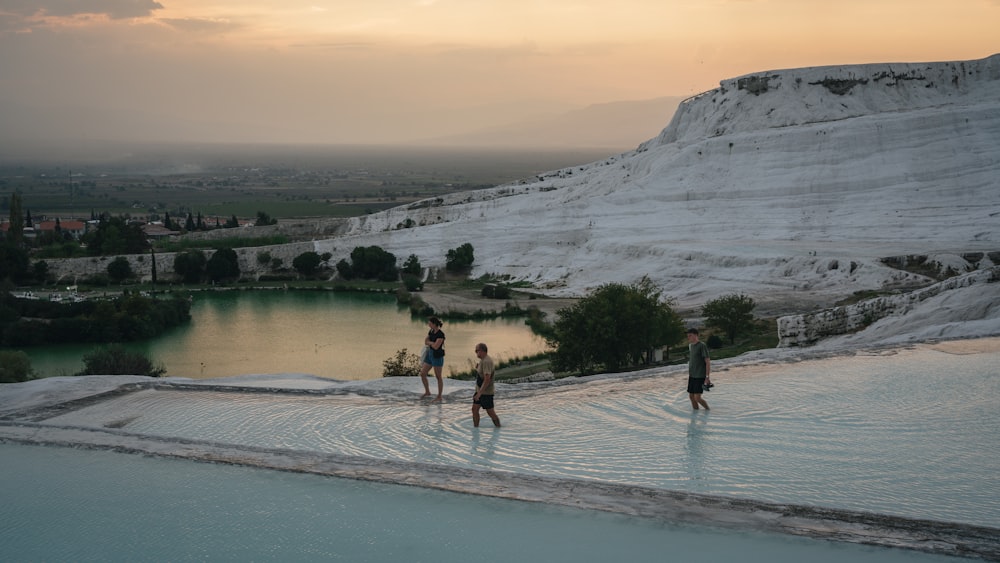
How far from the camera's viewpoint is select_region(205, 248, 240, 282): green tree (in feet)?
131

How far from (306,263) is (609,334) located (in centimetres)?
2752

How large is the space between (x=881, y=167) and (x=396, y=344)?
2353 centimetres

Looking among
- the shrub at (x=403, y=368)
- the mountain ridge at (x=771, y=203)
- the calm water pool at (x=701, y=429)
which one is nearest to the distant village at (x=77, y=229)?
the mountain ridge at (x=771, y=203)

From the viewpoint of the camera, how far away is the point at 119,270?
129 feet

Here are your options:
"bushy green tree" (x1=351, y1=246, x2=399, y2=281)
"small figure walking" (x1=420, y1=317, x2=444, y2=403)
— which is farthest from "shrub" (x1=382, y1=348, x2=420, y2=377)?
"bushy green tree" (x1=351, y1=246, x2=399, y2=281)

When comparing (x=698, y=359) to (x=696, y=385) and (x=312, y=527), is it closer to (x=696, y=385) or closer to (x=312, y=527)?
(x=696, y=385)

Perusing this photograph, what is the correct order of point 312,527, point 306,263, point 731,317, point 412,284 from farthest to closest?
point 306,263 → point 412,284 → point 731,317 → point 312,527

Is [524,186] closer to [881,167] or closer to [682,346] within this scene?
[881,167]

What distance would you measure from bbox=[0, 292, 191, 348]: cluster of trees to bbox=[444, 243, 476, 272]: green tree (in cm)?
1352

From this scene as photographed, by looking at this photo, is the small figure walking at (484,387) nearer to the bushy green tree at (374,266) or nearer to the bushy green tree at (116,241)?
the bushy green tree at (374,266)

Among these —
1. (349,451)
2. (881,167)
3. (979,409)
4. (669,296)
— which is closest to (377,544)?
(349,451)

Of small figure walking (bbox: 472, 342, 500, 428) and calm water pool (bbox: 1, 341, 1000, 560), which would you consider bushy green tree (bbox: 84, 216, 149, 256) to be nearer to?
calm water pool (bbox: 1, 341, 1000, 560)

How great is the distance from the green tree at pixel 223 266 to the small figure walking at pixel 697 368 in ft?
113

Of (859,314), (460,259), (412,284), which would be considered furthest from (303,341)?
(859,314)
